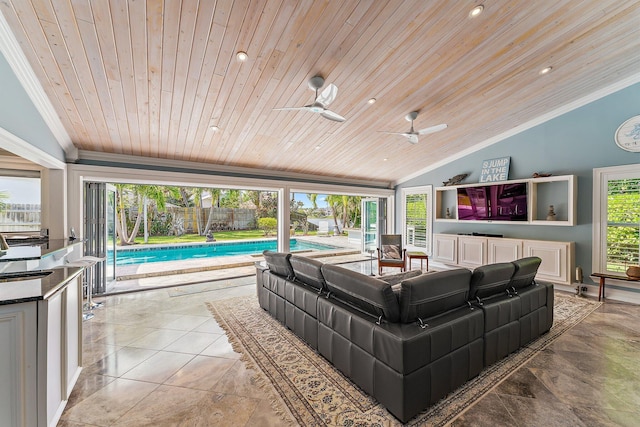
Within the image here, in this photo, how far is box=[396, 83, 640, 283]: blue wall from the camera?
430cm

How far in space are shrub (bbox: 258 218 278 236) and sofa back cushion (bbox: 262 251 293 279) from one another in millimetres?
10219

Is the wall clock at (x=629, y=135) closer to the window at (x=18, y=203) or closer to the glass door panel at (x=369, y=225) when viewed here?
the glass door panel at (x=369, y=225)

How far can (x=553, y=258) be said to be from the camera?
4652mm

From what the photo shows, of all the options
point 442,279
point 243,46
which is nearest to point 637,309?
point 442,279

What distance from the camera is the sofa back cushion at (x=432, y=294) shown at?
1.82 m

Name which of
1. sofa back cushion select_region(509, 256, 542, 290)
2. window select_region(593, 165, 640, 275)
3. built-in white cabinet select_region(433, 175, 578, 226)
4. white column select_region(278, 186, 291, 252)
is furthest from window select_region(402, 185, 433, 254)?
sofa back cushion select_region(509, 256, 542, 290)

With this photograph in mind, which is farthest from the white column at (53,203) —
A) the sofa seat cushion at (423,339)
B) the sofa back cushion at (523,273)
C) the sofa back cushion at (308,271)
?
the sofa back cushion at (523,273)

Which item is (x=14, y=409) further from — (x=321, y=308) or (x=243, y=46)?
(x=243, y=46)

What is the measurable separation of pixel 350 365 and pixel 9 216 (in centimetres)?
624

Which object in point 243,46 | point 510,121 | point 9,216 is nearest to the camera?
point 243,46

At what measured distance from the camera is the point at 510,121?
201 inches

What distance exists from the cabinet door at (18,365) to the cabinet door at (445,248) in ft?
22.1

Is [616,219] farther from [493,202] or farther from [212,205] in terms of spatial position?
[212,205]

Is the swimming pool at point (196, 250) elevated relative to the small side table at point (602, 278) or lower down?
lower down
